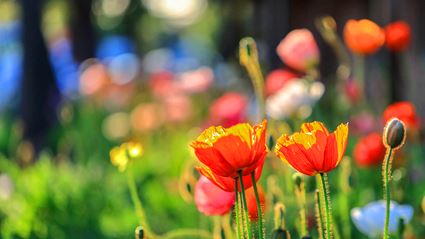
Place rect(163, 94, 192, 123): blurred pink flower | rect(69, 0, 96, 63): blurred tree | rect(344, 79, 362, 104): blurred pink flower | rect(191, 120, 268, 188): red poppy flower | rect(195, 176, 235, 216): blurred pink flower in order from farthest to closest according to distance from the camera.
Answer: rect(69, 0, 96, 63): blurred tree
rect(163, 94, 192, 123): blurred pink flower
rect(344, 79, 362, 104): blurred pink flower
rect(195, 176, 235, 216): blurred pink flower
rect(191, 120, 268, 188): red poppy flower

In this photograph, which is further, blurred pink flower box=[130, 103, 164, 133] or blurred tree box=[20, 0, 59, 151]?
blurred tree box=[20, 0, 59, 151]

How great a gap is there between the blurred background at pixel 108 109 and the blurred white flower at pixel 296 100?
27cm

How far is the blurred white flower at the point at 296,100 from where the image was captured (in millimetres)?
2740

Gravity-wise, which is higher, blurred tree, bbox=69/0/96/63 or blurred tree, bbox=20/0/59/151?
blurred tree, bbox=69/0/96/63

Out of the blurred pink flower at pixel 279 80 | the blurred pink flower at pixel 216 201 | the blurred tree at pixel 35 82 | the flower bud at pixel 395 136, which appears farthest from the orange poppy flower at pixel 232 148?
the blurred tree at pixel 35 82

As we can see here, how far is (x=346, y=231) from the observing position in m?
2.29

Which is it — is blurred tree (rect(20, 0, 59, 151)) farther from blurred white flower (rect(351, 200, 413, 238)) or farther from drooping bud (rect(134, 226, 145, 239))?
drooping bud (rect(134, 226, 145, 239))

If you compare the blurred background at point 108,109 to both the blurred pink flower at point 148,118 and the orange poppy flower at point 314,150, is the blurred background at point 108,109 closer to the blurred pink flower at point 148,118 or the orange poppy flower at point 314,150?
the blurred pink flower at point 148,118

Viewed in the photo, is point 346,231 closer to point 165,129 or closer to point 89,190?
point 89,190

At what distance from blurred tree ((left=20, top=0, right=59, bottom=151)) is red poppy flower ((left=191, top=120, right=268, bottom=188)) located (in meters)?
4.87

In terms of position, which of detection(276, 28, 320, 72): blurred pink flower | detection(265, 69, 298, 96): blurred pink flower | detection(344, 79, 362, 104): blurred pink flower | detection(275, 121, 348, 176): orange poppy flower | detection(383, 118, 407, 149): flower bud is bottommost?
detection(275, 121, 348, 176): orange poppy flower

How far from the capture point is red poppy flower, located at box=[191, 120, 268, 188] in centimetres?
130

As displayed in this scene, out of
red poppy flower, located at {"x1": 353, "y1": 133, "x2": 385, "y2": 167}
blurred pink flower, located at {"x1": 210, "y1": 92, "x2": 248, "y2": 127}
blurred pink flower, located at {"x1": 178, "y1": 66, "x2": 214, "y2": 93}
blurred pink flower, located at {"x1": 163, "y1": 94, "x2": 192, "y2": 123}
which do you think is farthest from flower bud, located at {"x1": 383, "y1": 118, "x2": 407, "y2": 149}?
blurred pink flower, located at {"x1": 163, "y1": 94, "x2": 192, "y2": 123}

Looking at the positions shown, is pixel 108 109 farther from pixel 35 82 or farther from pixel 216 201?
pixel 216 201
